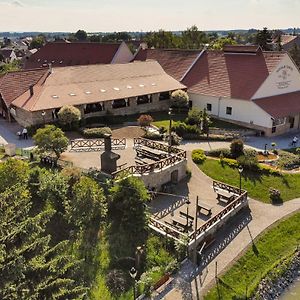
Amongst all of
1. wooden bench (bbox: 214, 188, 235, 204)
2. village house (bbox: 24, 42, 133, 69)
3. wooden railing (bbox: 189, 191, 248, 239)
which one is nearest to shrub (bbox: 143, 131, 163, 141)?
wooden bench (bbox: 214, 188, 235, 204)

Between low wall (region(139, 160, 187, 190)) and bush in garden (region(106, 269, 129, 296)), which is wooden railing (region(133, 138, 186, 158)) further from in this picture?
bush in garden (region(106, 269, 129, 296))

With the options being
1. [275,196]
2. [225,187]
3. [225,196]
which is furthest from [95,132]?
[275,196]

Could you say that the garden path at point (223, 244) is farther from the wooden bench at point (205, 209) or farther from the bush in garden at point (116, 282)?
the bush in garden at point (116, 282)

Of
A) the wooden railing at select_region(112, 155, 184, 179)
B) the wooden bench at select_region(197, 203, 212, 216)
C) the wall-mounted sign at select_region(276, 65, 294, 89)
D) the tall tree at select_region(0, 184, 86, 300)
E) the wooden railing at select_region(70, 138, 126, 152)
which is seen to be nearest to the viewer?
the tall tree at select_region(0, 184, 86, 300)

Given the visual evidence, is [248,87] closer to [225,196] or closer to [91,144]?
[91,144]

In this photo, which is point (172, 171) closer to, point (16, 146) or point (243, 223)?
point (243, 223)
